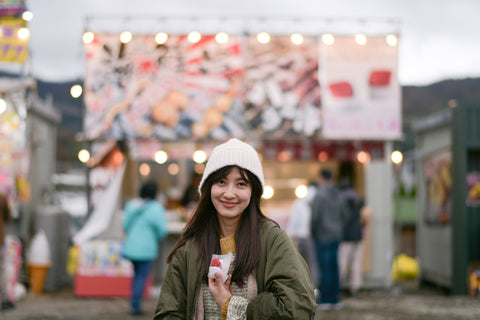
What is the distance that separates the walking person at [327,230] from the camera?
9016mm

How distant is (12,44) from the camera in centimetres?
1031

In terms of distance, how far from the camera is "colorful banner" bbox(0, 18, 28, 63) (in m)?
10.3

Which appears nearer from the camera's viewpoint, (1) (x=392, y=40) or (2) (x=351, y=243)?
(2) (x=351, y=243)

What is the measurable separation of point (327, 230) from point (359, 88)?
3138 millimetres

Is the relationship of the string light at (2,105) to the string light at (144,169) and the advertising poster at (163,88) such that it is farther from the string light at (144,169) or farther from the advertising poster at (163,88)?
the string light at (144,169)

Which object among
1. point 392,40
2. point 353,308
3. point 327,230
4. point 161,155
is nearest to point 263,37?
point 392,40

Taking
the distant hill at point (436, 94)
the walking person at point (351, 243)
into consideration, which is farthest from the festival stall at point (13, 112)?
the distant hill at point (436, 94)

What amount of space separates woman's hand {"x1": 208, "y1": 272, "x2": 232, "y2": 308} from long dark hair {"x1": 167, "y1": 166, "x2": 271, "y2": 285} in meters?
0.06

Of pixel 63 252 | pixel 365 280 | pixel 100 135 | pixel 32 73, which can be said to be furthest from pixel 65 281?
pixel 365 280

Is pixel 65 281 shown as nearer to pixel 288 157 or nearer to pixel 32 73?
pixel 32 73

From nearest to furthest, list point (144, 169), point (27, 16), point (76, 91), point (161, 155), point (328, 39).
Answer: point (27, 16), point (76, 91), point (328, 39), point (161, 155), point (144, 169)

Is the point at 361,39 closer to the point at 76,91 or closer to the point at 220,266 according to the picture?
the point at 76,91

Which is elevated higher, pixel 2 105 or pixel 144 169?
pixel 2 105

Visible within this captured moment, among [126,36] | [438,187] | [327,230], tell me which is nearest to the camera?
[327,230]
